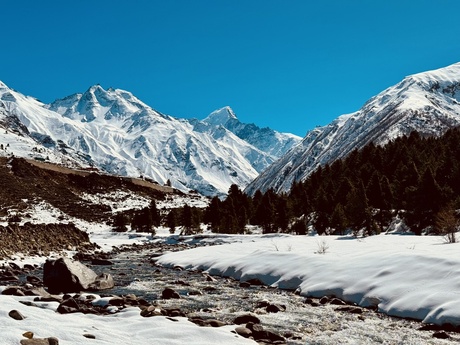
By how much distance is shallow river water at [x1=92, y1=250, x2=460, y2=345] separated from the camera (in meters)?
14.1

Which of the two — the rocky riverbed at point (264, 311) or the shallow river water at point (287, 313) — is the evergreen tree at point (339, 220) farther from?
A: the rocky riverbed at point (264, 311)

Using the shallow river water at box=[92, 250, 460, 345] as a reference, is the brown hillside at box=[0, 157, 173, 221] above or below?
above

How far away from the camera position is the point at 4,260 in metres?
32.8

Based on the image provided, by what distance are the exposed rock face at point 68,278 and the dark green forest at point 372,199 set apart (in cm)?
2802

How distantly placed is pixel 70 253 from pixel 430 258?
3865 cm

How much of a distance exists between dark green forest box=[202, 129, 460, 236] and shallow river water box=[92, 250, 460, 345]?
20909mm

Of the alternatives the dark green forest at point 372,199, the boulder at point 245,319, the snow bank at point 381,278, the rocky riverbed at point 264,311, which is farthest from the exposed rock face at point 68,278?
the dark green forest at point 372,199

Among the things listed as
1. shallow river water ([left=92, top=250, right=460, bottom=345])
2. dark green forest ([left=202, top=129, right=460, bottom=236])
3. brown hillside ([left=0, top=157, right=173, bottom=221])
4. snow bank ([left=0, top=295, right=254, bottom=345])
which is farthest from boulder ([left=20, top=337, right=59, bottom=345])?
brown hillside ([left=0, top=157, right=173, bottom=221])

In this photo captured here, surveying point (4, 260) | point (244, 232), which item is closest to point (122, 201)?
point (244, 232)

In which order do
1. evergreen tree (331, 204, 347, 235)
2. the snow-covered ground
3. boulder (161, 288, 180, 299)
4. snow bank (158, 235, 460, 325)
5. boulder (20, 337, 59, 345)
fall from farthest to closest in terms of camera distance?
evergreen tree (331, 204, 347, 235) < boulder (161, 288, 180, 299) < snow bank (158, 235, 460, 325) < the snow-covered ground < boulder (20, 337, 59, 345)

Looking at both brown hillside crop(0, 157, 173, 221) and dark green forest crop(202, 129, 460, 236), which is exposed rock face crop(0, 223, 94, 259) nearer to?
dark green forest crop(202, 129, 460, 236)

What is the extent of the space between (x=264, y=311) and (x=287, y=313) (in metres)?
1.02

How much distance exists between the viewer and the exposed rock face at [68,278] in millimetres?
22406

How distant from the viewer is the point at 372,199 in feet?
233
